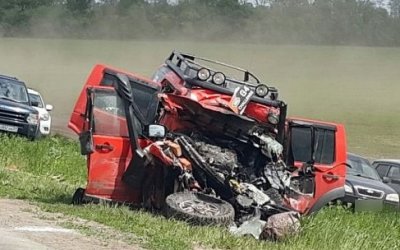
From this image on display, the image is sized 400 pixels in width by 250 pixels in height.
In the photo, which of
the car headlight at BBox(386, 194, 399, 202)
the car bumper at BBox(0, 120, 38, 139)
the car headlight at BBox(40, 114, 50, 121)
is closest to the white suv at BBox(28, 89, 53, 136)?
the car headlight at BBox(40, 114, 50, 121)

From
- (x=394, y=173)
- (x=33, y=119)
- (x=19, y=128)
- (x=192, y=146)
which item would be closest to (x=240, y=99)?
(x=192, y=146)

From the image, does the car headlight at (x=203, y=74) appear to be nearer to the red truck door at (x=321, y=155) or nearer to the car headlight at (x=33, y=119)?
the red truck door at (x=321, y=155)

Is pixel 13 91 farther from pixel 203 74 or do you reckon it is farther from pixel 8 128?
pixel 203 74

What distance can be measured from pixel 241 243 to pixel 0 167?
782 centimetres

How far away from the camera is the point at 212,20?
43.8 m

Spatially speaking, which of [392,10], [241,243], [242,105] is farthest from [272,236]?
[392,10]

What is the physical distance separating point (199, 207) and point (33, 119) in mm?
12872

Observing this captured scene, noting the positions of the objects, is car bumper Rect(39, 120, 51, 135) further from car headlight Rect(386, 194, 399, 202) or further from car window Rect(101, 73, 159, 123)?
car window Rect(101, 73, 159, 123)

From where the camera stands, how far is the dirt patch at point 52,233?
367 inches

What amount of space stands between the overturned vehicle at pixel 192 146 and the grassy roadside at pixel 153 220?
0.50 metres

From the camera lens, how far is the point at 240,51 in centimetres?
4691

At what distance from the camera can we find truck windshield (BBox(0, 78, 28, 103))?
24725mm

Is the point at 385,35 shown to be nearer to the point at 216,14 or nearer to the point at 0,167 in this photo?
the point at 216,14

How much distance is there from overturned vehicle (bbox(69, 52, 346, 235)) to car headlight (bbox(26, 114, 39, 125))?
10.6 m
